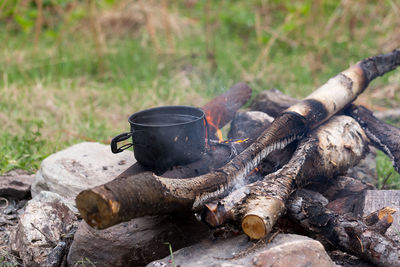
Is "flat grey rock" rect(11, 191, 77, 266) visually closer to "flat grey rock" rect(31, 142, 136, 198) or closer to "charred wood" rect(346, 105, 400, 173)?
"flat grey rock" rect(31, 142, 136, 198)

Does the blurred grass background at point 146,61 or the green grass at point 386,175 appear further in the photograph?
the blurred grass background at point 146,61

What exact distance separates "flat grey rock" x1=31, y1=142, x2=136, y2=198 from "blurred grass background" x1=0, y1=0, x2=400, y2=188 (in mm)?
648

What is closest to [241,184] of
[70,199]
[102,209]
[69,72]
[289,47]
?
[102,209]

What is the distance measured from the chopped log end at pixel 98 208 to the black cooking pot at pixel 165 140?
2.12 ft

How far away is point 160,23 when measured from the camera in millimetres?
7324

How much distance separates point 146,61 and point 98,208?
488cm

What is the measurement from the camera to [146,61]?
20.6 ft

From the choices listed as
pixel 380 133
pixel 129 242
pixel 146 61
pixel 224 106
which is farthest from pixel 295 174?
pixel 146 61

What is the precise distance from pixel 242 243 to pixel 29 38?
6498 mm

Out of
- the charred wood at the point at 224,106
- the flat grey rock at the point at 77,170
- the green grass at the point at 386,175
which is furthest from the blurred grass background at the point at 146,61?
the charred wood at the point at 224,106

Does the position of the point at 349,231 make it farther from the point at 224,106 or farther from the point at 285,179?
the point at 224,106

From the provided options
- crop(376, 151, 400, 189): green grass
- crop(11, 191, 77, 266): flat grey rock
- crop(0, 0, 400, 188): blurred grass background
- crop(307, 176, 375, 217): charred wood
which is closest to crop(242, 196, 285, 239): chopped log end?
crop(307, 176, 375, 217): charred wood

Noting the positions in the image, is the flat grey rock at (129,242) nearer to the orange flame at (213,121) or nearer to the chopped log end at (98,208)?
the chopped log end at (98,208)

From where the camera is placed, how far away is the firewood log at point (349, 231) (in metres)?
1.91
